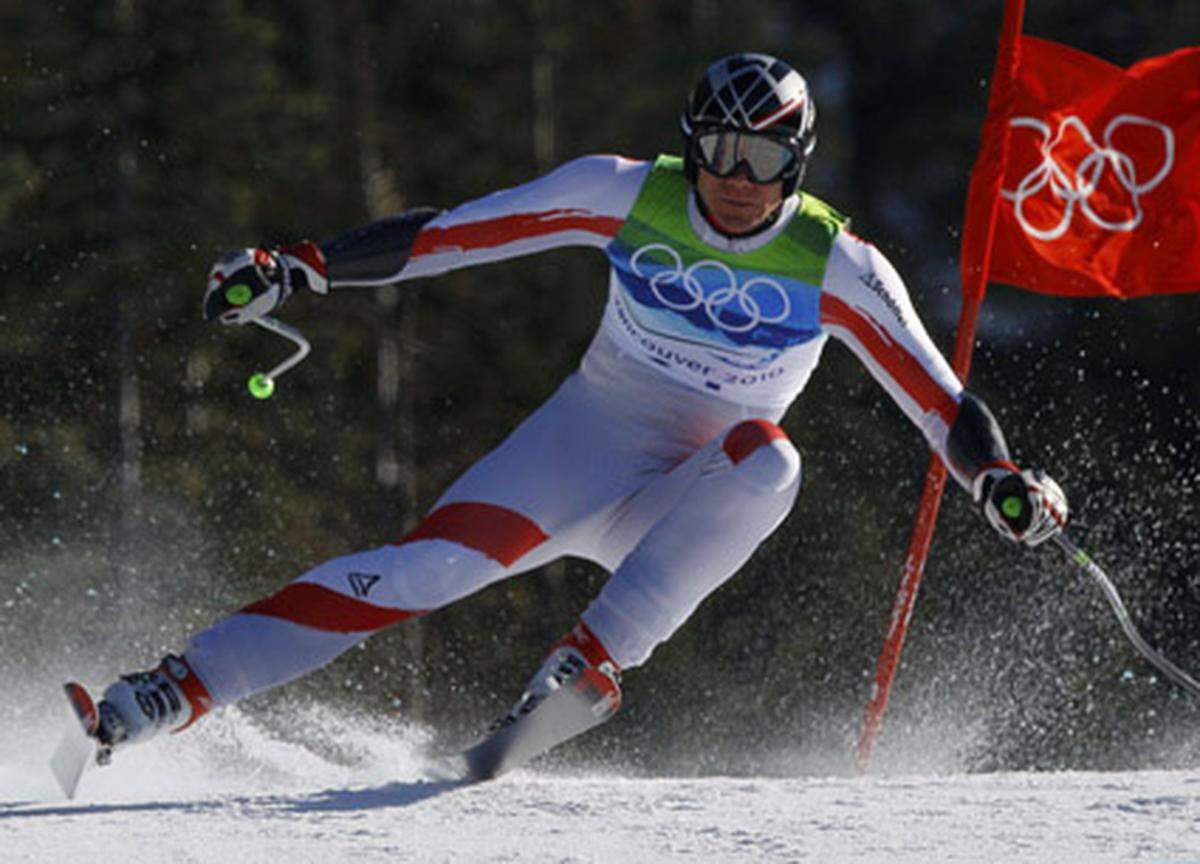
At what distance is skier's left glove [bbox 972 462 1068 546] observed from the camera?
4.06m

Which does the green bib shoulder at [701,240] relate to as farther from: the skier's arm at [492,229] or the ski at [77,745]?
the ski at [77,745]

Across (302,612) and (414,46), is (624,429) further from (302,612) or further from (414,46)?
(414,46)

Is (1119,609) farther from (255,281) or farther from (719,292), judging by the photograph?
(255,281)

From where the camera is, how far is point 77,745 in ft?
13.4

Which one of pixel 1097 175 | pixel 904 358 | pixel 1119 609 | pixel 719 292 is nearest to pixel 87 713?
pixel 719 292

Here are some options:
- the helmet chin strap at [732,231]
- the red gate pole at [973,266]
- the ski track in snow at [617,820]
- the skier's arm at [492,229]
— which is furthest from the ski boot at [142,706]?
the red gate pole at [973,266]

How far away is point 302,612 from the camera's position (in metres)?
4.19

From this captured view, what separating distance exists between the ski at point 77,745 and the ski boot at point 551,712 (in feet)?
2.31

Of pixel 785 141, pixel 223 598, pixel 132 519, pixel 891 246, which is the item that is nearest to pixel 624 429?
pixel 785 141

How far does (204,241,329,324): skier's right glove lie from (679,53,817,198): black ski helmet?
2.70ft

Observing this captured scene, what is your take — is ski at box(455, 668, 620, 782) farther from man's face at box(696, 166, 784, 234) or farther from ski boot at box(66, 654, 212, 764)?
Answer: man's face at box(696, 166, 784, 234)

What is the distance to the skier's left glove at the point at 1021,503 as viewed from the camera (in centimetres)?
406

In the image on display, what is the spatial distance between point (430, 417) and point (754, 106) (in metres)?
11.9

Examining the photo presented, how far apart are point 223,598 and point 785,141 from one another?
10138 mm
